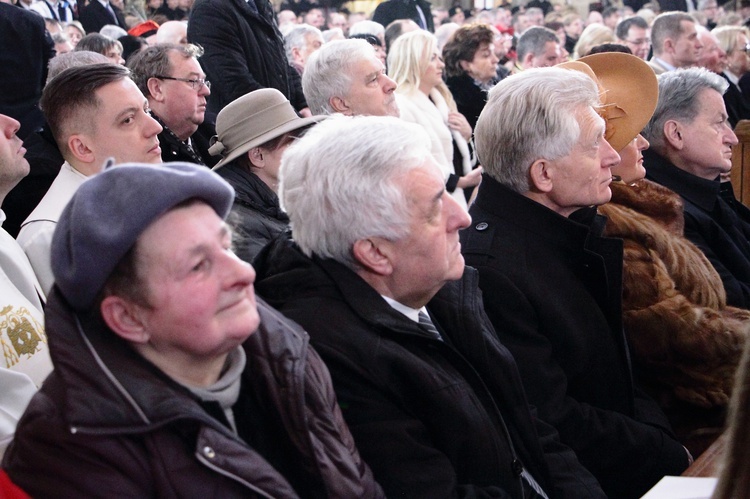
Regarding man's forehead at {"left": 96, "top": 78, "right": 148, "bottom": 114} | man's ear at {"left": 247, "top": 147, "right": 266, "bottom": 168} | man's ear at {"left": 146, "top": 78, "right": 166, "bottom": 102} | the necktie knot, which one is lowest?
man's ear at {"left": 146, "top": 78, "right": 166, "bottom": 102}

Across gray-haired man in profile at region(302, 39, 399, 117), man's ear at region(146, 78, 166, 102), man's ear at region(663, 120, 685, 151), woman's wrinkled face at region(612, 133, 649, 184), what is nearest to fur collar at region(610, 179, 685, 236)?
woman's wrinkled face at region(612, 133, 649, 184)

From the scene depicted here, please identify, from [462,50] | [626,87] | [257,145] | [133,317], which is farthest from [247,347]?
[462,50]

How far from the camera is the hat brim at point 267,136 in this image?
147 inches

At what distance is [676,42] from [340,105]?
435 centimetres

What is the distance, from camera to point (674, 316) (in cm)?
304

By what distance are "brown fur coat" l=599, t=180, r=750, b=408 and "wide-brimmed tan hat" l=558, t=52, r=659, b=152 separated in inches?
17.1

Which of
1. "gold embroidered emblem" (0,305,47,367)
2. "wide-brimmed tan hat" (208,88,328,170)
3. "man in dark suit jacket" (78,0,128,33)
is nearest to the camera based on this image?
"gold embroidered emblem" (0,305,47,367)

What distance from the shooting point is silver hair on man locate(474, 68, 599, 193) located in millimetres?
2973

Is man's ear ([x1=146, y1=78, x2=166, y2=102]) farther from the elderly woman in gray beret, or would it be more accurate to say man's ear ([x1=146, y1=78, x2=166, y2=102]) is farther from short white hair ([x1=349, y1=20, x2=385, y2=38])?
short white hair ([x1=349, y1=20, x2=385, y2=38])

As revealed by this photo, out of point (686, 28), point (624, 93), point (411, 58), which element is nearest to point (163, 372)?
point (624, 93)

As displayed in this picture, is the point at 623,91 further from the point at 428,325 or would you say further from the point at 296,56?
the point at 296,56

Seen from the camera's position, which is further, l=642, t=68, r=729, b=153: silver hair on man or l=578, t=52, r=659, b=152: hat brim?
l=642, t=68, r=729, b=153: silver hair on man

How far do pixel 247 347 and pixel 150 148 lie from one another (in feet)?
5.75

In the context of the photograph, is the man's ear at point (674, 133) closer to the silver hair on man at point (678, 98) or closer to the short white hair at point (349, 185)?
the silver hair on man at point (678, 98)
